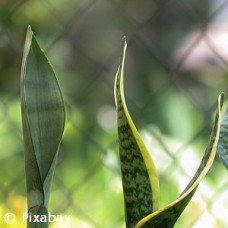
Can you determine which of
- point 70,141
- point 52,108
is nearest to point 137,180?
point 52,108

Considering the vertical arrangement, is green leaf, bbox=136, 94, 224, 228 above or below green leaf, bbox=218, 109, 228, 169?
below

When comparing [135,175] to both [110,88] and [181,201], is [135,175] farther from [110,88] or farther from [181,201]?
[110,88]

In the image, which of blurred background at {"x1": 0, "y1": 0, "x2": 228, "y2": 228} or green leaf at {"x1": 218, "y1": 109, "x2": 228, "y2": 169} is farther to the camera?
blurred background at {"x1": 0, "y1": 0, "x2": 228, "y2": 228}

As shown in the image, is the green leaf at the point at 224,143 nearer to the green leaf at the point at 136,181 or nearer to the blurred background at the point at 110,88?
the green leaf at the point at 136,181

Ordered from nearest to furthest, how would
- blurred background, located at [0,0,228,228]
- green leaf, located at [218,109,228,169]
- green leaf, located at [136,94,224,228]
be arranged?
green leaf, located at [136,94,224,228], green leaf, located at [218,109,228,169], blurred background, located at [0,0,228,228]

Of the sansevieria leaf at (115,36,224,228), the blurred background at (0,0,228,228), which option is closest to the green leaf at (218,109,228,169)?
the sansevieria leaf at (115,36,224,228)

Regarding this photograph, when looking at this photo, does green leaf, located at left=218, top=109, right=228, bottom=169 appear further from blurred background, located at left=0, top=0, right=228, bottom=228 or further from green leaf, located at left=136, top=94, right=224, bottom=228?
blurred background, located at left=0, top=0, right=228, bottom=228

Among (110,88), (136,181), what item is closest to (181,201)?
(136,181)
